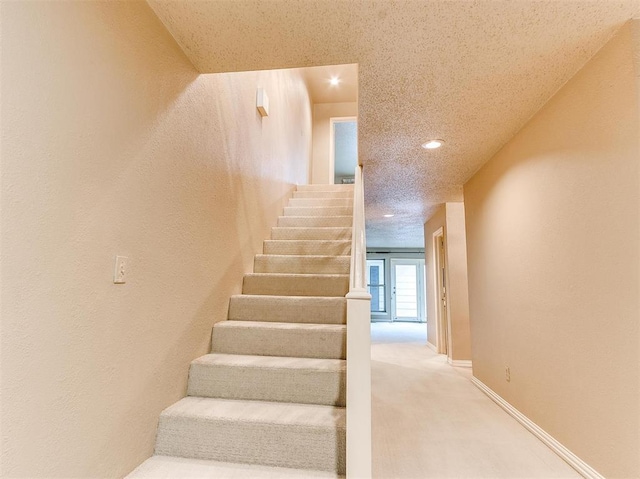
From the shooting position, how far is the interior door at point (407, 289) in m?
10.9

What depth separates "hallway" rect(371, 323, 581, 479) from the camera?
6.74 feet

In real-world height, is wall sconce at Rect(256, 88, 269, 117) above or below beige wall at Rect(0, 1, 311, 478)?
above

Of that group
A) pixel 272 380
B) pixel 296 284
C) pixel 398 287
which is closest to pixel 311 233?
pixel 296 284

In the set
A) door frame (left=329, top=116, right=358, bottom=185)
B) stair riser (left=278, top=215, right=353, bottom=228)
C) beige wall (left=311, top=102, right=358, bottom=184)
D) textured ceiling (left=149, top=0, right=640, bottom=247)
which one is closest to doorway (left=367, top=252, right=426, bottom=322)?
door frame (left=329, top=116, right=358, bottom=185)

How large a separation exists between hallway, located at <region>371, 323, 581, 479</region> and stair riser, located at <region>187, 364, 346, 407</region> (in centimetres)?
55

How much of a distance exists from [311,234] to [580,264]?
228cm

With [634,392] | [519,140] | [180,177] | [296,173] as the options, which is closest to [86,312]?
[180,177]

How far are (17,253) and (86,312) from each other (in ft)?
1.18

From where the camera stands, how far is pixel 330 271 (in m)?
3.12

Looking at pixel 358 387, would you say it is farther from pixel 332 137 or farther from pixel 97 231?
pixel 332 137

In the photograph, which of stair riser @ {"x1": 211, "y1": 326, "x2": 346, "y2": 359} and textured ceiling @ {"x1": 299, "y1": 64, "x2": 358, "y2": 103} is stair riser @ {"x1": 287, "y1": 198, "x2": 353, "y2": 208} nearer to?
textured ceiling @ {"x1": 299, "y1": 64, "x2": 358, "y2": 103}

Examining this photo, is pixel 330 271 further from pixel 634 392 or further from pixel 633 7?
pixel 633 7

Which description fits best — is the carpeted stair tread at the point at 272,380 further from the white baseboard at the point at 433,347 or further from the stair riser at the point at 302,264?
the white baseboard at the point at 433,347

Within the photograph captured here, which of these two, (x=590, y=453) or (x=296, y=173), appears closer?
(x=590, y=453)
